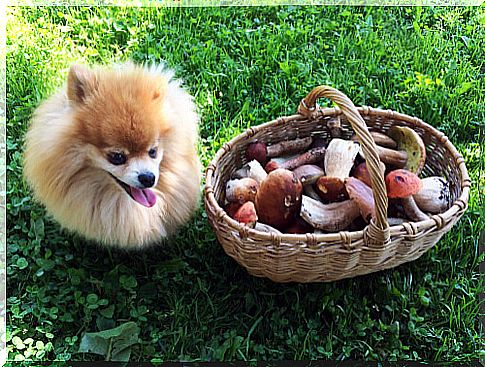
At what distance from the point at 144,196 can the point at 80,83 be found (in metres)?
0.31

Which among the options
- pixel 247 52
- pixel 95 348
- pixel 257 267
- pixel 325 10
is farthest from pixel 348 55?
pixel 95 348

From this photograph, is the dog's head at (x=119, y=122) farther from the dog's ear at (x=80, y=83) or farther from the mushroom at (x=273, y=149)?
the mushroom at (x=273, y=149)

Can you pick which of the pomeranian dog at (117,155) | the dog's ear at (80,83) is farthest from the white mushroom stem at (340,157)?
the dog's ear at (80,83)

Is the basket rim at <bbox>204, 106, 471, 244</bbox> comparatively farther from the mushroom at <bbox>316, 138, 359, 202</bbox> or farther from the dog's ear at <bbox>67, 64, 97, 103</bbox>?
the dog's ear at <bbox>67, 64, 97, 103</bbox>

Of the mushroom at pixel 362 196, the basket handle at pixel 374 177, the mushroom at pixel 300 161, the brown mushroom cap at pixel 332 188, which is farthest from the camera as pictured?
the mushroom at pixel 300 161

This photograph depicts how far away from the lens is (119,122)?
133cm

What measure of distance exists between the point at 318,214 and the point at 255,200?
17 centimetres

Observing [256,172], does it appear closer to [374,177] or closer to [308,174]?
[308,174]

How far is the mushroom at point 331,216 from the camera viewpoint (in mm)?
1484

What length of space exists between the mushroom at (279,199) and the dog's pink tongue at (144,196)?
0.28m

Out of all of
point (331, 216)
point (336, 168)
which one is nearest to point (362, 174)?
point (336, 168)

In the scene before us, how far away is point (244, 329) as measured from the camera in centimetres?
153

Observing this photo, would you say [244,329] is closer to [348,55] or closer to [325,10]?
[348,55]

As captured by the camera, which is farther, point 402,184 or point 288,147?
point 288,147
